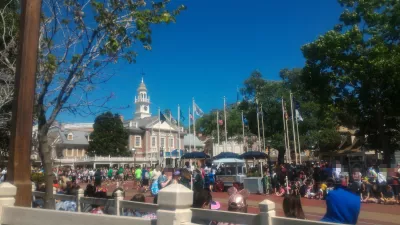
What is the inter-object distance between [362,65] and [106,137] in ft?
171

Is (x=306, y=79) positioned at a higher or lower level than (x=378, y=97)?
higher

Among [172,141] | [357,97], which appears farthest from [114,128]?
[357,97]

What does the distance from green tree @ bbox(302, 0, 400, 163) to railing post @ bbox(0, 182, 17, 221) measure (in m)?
20.7

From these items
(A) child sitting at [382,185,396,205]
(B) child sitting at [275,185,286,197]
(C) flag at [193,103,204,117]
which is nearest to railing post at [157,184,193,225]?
(A) child sitting at [382,185,396,205]

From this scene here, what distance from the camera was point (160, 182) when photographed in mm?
12875

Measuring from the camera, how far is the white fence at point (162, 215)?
14.8 feet

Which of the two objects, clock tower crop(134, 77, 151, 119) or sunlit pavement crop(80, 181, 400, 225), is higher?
clock tower crop(134, 77, 151, 119)

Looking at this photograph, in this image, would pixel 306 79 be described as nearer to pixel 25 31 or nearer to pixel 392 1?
pixel 392 1

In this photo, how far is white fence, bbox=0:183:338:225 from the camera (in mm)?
4512

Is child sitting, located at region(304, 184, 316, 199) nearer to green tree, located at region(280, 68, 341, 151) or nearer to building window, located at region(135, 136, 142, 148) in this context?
green tree, located at region(280, 68, 341, 151)

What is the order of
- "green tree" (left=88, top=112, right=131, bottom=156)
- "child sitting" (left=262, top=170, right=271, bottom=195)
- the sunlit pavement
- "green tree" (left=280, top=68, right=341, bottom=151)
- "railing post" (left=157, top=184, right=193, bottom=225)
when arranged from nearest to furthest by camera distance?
"railing post" (left=157, top=184, right=193, bottom=225), the sunlit pavement, "child sitting" (left=262, top=170, right=271, bottom=195), "green tree" (left=280, top=68, right=341, bottom=151), "green tree" (left=88, top=112, right=131, bottom=156)

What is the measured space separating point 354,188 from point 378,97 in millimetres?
20583

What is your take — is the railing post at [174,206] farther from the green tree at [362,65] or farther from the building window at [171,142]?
the building window at [171,142]

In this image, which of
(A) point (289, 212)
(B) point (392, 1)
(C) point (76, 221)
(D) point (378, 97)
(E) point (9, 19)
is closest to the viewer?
(C) point (76, 221)
